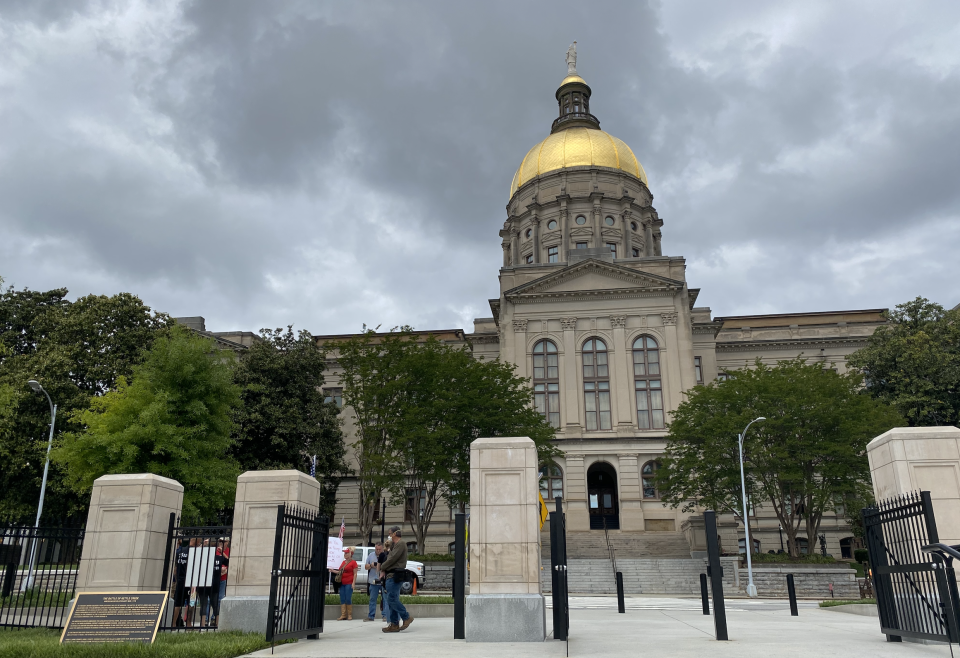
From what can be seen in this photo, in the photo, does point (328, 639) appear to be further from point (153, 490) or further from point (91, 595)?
point (153, 490)

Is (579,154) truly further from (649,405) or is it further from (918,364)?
(918,364)

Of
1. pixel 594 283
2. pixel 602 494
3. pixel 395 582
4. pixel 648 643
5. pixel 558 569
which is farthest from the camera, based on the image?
pixel 594 283

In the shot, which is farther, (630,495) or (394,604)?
(630,495)

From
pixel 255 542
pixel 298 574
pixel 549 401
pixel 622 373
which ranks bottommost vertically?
pixel 298 574

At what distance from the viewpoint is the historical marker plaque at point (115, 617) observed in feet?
37.9

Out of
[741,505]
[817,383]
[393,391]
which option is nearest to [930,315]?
[817,383]

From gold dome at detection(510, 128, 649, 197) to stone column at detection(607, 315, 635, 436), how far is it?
2261 centimetres

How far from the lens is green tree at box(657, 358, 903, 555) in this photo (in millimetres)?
36094

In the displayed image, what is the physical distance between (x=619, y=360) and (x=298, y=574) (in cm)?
4116

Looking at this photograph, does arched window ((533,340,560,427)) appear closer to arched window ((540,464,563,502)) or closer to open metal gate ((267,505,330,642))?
arched window ((540,464,563,502))

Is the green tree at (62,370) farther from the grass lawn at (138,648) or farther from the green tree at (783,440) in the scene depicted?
the green tree at (783,440)

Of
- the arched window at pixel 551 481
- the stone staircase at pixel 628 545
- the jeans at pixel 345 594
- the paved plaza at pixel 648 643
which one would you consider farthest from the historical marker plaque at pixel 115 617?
the arched window at pixel 551 481

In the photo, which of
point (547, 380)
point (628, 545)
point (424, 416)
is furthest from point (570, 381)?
point (424, 416)

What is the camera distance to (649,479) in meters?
48.5
